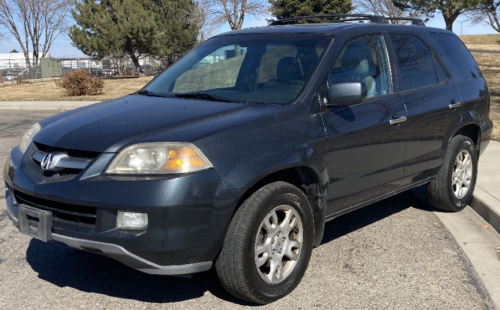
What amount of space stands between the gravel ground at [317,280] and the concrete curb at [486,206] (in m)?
0.56

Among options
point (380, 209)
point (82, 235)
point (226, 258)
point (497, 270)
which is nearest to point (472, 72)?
point (380, 209)

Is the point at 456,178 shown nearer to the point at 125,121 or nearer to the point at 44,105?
the point at 125,121

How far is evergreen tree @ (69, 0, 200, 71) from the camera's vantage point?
121ft

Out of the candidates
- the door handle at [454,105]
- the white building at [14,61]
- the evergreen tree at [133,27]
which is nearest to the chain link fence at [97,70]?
the evergreen tree at [133,27]

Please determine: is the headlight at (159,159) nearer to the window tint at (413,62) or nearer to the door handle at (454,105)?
the window tint at (413,62)

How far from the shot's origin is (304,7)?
1535 inches

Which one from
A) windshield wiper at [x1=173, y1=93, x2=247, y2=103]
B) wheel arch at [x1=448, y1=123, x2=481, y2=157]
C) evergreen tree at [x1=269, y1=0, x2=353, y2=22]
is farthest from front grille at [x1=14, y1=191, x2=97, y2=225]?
evergreen tree at [x1=269, y1=0, x2=353, y2=22]

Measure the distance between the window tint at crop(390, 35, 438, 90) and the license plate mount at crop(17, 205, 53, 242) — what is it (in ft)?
10.1

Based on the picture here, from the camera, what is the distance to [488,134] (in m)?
6.16

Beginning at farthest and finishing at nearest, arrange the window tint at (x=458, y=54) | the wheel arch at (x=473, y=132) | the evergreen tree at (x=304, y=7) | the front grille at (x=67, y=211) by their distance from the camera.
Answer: the evergreen tree at (x=304, y=7) → the wheel arch at (x=473, y=132) → the window tint at (x=458, y=54) → the front grille at (x=67, y=211)

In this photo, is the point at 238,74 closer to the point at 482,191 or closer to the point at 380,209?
the point at 380,209

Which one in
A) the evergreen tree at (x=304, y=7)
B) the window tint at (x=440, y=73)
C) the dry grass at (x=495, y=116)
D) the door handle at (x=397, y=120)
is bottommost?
the dry grass at (x=495, y=116)

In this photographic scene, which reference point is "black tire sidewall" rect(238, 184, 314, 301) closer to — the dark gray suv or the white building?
the dark gray suv

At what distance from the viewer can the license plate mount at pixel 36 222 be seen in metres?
3.42
